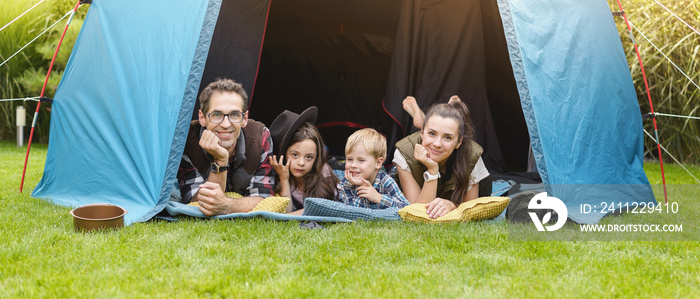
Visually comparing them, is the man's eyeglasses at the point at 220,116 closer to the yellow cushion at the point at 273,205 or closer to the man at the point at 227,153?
the man at the point at 227,153

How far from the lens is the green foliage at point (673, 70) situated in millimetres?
5375

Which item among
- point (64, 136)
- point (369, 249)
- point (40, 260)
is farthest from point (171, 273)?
point (64, 136)

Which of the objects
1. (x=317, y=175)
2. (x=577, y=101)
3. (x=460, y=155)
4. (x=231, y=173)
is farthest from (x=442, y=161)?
(x=231, y=173)

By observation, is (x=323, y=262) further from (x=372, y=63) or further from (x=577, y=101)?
(x=372, y=63)

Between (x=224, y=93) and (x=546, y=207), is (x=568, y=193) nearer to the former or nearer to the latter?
(x=546, y=207)

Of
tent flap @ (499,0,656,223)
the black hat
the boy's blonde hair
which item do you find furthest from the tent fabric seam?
tent flap @ (499,0,656,223)

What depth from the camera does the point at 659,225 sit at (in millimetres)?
2803

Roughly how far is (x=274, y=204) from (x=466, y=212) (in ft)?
2.84

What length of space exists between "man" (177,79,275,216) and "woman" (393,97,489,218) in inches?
27.5

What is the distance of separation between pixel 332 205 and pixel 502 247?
76cm

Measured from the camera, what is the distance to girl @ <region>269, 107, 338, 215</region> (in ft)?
10.0

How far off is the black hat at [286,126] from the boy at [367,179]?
294mm

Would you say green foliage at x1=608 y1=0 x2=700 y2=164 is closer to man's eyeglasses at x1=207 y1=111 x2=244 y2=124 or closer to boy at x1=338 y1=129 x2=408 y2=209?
boy at x1=338 y1=129 x2=408 y2=209

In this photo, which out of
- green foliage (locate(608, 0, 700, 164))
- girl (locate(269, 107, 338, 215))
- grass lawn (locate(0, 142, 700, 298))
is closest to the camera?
grass lawn (locate(0, 142, 700, 298))
